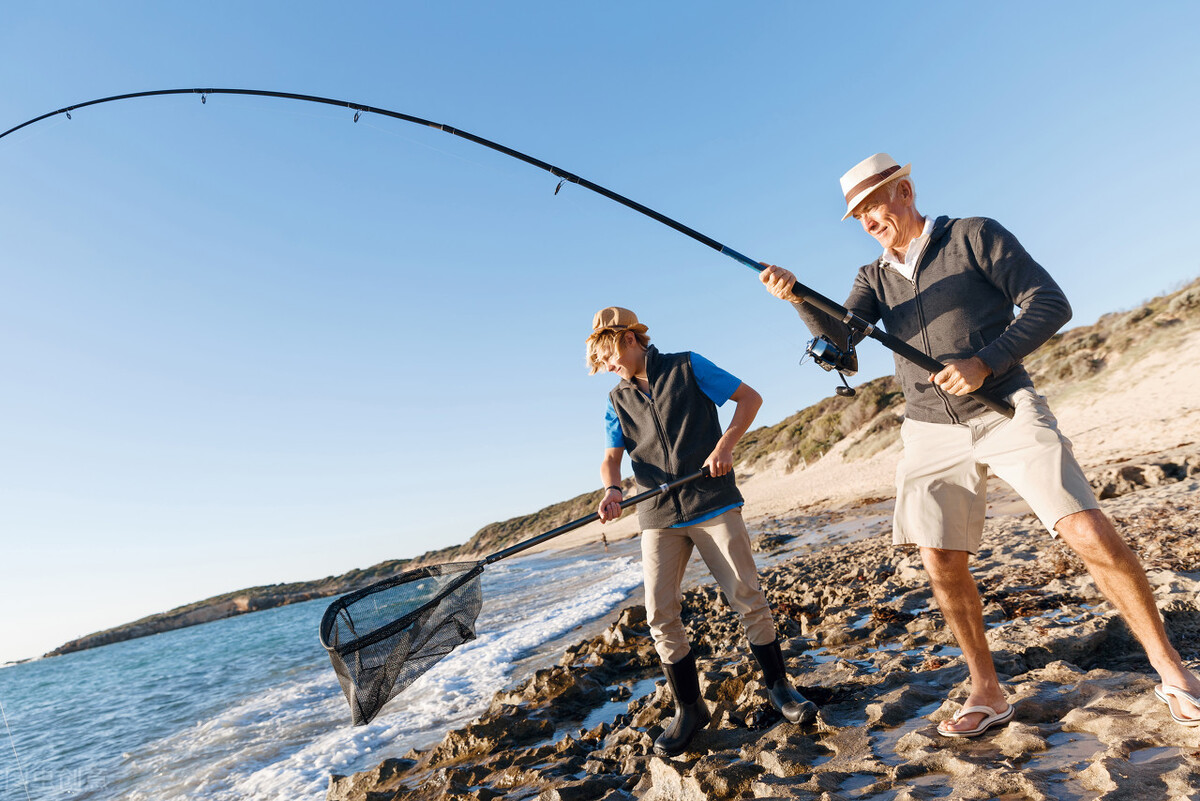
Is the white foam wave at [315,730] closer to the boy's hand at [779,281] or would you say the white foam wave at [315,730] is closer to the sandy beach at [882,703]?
the sandy beach at [882,703]

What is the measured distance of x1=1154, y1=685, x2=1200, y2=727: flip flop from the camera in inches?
92.4

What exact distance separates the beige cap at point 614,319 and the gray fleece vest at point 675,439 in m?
0.21

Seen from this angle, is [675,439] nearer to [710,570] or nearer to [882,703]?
[710,570]

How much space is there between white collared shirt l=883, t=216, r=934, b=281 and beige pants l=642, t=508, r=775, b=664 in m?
1.58

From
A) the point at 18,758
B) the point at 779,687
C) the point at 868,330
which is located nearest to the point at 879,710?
the point at 779,687

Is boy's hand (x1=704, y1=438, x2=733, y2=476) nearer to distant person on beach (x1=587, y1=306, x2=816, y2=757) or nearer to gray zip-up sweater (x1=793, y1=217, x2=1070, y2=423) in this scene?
distant person on beach (x1=587, y1=306, x2=816, y2=757)

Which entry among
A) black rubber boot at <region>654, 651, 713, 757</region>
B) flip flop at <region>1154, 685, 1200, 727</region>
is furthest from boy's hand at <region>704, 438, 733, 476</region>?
flip flop at <region>1154, 685, 1200, 727</region>

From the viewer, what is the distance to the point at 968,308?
115 inches

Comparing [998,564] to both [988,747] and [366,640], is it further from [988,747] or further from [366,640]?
[366,640]

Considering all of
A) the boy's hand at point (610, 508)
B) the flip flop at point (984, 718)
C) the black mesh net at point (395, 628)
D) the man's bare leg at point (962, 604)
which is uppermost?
the boy's hand at point (610, 508)

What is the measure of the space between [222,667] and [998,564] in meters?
22.4

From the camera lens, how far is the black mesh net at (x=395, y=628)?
3.70 meters

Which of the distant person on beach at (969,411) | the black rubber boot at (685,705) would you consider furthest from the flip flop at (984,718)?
the black rubber boot at (685,705)

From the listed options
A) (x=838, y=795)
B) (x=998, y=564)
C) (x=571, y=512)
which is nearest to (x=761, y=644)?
(x=838, y=795)
